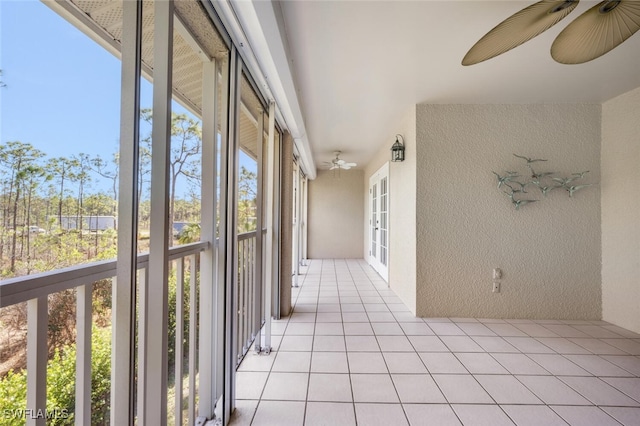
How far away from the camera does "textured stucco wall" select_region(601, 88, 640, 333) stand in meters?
2.61

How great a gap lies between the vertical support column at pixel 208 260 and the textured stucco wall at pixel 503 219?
7.51ft

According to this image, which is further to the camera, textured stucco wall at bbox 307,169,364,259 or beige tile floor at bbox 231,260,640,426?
textured stucco wall at bbox 307,169,364,259

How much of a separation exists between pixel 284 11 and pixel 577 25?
1525 mm

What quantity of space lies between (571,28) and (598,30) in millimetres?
109

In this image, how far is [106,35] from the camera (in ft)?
3.25

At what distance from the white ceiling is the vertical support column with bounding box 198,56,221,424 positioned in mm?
821

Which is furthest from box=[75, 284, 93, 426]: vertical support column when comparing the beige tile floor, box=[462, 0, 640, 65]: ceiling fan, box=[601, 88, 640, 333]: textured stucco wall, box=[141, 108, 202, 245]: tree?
box=[601, 88, 640, 333]: textured stucco wall

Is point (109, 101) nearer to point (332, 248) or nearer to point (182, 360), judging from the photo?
point (182, 360)

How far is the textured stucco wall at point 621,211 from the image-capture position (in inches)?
103

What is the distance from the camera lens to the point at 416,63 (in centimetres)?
219

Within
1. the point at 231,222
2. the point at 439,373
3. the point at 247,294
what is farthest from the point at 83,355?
the point at 439,373

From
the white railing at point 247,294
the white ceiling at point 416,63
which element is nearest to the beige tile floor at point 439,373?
the white railing at point 247,294

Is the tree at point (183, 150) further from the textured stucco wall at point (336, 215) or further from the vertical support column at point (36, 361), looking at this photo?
the textured stucco wall at point (336, 215)

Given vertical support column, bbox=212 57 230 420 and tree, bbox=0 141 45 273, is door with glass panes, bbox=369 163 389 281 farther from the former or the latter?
tree, bbox=0 141 45 273
